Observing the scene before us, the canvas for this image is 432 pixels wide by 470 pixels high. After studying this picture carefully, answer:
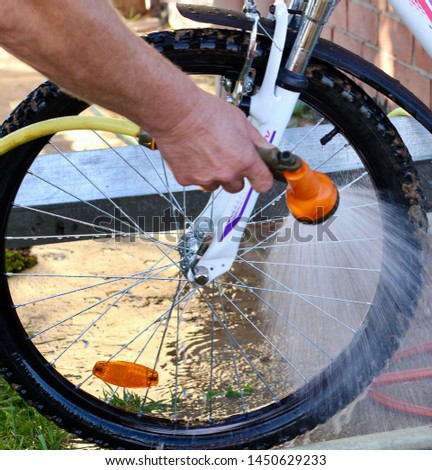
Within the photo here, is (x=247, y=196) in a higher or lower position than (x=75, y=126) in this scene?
lower

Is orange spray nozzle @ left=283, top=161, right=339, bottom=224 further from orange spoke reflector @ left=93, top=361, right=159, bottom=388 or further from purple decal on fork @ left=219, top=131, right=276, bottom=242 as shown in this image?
orange spoke reflector @ left=93, top=361, right=159, bottom=388

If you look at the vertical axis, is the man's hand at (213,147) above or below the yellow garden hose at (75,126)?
below

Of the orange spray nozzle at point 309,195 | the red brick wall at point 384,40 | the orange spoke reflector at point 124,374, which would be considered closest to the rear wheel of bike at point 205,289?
the orange spoke reflector at point 124,374

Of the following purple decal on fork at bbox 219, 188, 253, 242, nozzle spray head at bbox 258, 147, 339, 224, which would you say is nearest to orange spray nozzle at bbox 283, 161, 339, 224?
nozzle spray head at bbox 258, 147, 339, 224

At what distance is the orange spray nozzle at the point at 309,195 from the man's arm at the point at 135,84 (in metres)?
A: 0.06

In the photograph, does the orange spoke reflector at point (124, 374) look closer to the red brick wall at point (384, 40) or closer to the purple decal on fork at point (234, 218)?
the purple decal on fork at point (234, 218)

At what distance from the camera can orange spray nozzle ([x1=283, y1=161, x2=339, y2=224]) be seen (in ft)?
5.43

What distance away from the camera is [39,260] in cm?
339

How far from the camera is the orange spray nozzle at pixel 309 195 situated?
65.2 inches

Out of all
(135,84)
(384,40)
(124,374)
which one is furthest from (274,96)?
(384,40)

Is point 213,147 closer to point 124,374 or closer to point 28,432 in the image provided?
point 124,374

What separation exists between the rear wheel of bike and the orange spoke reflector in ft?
0.25

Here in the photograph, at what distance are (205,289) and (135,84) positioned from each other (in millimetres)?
1750

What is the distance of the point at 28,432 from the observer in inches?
95.3
